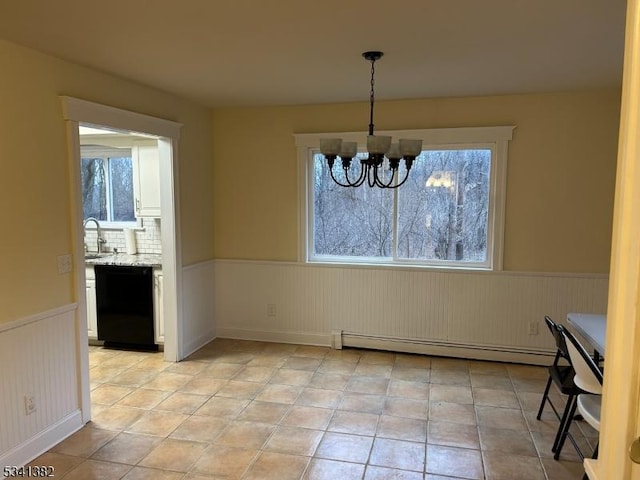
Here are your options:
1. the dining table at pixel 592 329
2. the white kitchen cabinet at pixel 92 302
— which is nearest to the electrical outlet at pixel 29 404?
the white kitchen cabinet at pixel 92 302

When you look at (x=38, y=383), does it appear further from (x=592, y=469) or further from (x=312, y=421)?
(x=592, y=469)

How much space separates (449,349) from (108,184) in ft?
13.7

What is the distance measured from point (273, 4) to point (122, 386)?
3.18 m

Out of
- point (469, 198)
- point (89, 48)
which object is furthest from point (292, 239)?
point (89, 48)

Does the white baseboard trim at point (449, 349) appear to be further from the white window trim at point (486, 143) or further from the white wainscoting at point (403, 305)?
the white window trim at point (486, 143)

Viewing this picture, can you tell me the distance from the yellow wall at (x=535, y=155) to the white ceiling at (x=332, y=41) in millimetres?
310

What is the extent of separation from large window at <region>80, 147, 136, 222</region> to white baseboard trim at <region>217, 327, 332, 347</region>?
67.6 inches

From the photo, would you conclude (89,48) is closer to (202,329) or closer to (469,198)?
(202,329)

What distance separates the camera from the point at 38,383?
280cm

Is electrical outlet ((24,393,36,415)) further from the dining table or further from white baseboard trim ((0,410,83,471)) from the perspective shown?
the dining table

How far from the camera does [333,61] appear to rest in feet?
9.92

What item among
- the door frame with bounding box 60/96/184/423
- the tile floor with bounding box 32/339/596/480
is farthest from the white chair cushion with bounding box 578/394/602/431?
the door frame with bounding box 60/96/184/423

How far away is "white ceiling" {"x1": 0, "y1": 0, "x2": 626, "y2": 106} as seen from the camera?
2.16 m

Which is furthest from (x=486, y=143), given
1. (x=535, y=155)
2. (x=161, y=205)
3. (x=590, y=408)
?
(x=161, y=205)
